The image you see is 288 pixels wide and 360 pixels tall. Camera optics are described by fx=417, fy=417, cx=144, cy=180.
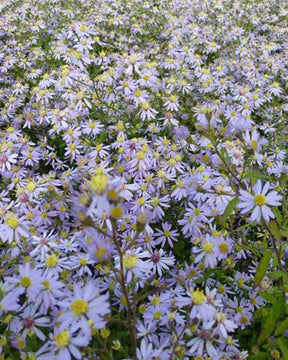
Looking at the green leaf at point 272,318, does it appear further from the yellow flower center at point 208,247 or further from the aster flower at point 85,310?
the aster flower at point 85,310

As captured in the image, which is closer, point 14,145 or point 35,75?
point 14,145

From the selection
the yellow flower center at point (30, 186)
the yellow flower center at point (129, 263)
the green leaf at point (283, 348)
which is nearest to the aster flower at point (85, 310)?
the yellow flower center at point (129, 263)

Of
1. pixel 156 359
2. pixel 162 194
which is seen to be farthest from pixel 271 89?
pixel 156 359

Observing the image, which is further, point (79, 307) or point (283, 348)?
point (283, 348)

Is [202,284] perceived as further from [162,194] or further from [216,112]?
[216,112]

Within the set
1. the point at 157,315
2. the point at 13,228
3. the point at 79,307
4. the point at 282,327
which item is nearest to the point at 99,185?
the point at 79,307

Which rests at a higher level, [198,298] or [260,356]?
[198,298]

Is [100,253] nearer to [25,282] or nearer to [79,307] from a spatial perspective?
[79,307]

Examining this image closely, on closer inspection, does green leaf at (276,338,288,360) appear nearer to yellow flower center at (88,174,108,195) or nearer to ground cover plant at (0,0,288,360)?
ground cover plant at (0,0,288,360)
